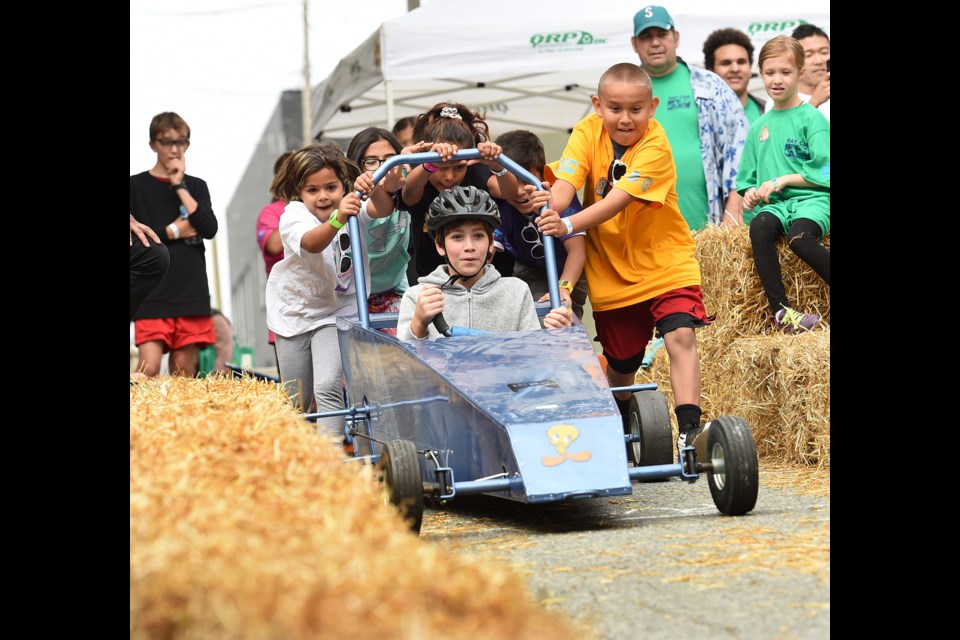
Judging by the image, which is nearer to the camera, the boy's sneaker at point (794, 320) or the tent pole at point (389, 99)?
the boy's sneaker at point (794, 320)

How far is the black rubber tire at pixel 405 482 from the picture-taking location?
12.2ft

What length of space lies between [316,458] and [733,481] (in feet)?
4.84

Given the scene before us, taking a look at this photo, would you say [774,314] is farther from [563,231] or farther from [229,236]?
[229,236]

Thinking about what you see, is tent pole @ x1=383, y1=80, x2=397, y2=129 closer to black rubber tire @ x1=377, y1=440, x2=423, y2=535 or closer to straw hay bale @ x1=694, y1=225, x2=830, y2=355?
straw hay bale @ x1=694, y1=225, x2=830, y2=355

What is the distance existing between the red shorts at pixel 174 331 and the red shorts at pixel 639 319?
291 cm

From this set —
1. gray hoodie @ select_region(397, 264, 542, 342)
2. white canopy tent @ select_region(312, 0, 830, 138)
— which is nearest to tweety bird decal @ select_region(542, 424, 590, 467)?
gray hoodie @ select_region(397, 264, 542, 342)

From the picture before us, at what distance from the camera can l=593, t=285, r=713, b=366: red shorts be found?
528 centimetres

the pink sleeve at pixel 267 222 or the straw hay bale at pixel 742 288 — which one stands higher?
the pink sleeve at pixel 267 222

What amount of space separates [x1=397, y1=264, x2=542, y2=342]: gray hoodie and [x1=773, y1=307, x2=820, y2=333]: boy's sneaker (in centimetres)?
191

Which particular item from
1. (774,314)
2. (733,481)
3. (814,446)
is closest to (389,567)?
(733,481)

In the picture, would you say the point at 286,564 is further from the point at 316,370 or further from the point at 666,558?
the point at 316,370

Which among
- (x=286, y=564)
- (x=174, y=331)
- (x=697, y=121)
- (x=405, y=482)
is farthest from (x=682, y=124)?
(x=286, y=564)

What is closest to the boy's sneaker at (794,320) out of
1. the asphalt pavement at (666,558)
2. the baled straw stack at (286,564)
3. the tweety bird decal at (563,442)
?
the asphalt pavement at (666,558)

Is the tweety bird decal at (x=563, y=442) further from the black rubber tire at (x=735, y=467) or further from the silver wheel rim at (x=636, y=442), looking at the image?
the silver wheel rim at (x=636, y=442)
